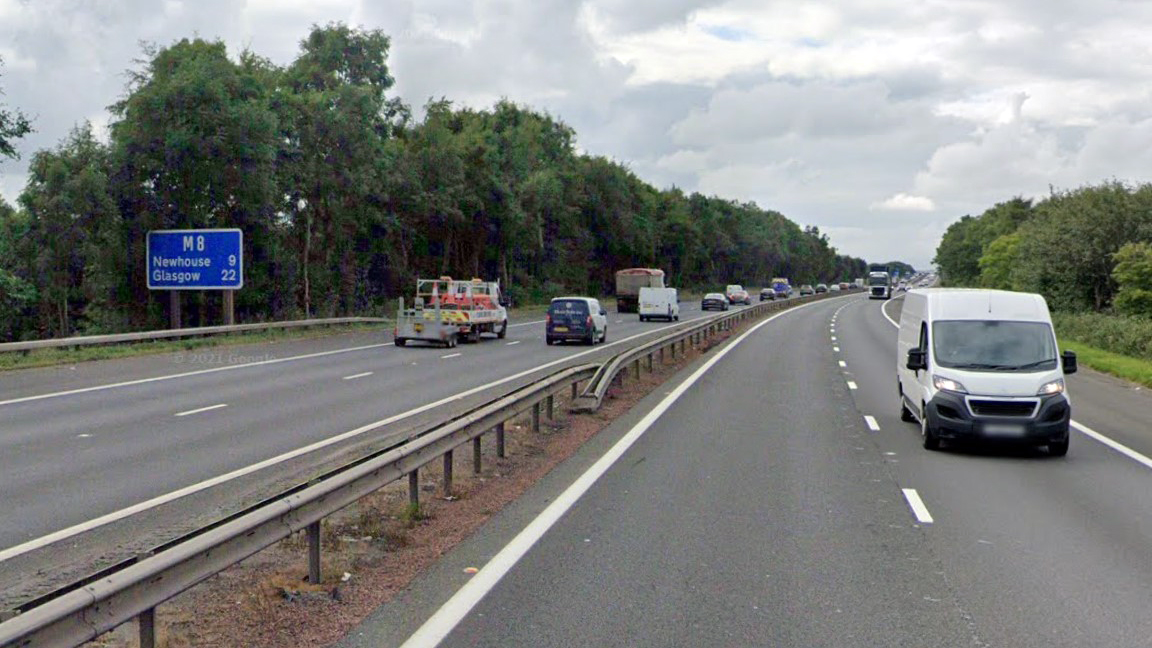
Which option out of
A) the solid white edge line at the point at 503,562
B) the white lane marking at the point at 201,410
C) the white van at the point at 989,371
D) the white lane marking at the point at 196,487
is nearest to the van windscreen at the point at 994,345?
the white van at the point at 989,371

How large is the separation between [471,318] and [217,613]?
32.9 m

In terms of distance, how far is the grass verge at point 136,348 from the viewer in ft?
92.3

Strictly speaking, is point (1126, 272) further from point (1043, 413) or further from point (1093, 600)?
point (1093, 600)

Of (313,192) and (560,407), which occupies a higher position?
(313,192)

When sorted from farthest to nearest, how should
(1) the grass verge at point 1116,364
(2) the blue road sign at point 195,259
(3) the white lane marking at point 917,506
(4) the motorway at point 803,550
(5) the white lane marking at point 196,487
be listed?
1. (2) the blue road sign at point 195,259
2. (1) the grass verge at point 1116,364
3. (3) the white lane marking at point 917,506
4. (5) the white lane marking at point 196,487
5. (4) the motorway at point 803,550

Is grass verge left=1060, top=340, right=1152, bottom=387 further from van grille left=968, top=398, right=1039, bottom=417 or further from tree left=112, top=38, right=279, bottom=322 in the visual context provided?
tree left=112, top=38, right=279, bottom=322

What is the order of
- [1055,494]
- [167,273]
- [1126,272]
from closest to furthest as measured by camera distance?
[1055,494] < [167,273] < [1126,272]

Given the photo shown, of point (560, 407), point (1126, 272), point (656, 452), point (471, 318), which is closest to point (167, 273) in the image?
point (471, 318)

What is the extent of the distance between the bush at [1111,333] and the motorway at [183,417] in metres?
17.4

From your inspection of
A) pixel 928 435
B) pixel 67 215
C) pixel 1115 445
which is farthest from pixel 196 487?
pixel 67 215

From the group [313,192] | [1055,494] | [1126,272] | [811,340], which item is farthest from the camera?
[313,192]

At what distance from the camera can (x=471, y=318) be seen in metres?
40.1

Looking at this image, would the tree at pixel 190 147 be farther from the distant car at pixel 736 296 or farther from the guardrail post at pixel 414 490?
the distant car at pixel 736 296

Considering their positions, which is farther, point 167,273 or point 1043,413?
point 167,273
